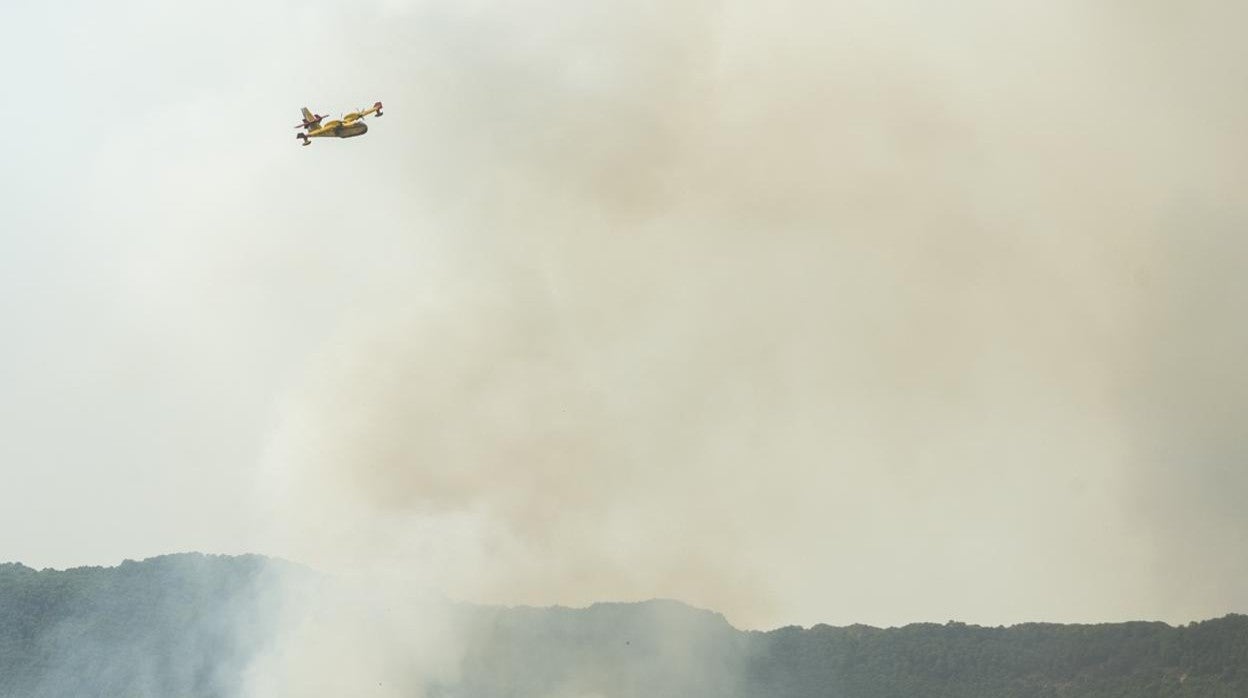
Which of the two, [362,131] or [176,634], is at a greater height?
[362,131]

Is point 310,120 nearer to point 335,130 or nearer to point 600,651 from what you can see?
point 335,130

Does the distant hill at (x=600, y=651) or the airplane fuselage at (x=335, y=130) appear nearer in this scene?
the airplane fuselage at (x=335, y=130)

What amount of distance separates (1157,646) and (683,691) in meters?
40.2

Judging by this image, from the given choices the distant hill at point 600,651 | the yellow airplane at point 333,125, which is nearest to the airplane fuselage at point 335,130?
the yellow airplane at point 333,125

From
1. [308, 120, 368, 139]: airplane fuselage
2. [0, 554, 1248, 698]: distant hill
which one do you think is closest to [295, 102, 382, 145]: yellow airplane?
[308, 120, 368, 139]: airplane fuselage

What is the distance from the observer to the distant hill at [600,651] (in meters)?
142

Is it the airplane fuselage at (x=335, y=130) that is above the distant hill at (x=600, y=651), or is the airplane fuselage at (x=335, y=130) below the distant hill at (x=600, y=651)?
above

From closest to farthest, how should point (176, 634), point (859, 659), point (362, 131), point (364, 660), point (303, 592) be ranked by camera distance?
point (362, 131) → point (364, 660) → point (303, 592) → point (176, 634) → point (859, 659)

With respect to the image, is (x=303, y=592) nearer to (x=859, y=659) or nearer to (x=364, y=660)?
(x=364, y=660)

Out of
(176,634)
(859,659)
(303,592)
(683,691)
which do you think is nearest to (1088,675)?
(859,659)

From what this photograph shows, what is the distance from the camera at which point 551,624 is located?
500ft

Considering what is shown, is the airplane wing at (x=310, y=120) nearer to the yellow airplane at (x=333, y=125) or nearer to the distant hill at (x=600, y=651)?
the yellow airplane at (x=333, y=125)

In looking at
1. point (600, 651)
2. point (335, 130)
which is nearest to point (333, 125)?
point (335, 130)

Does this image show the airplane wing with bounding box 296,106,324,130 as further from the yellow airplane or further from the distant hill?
the distant hill
